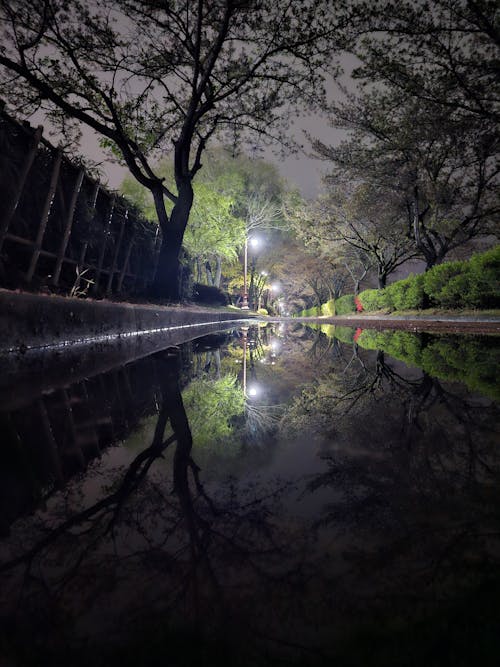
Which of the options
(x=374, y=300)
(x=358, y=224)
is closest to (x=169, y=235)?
(x=374, y=300)

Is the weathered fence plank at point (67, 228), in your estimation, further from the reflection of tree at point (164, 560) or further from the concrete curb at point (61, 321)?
the reflection of tree at point (164, 560)

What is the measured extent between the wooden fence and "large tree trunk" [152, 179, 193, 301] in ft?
2.68

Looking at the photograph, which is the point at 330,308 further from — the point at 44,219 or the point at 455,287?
the point at 44,219

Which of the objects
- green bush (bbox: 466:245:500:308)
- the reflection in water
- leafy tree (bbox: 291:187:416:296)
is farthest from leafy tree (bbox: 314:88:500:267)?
the reflection in water

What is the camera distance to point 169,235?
10266 millimetres

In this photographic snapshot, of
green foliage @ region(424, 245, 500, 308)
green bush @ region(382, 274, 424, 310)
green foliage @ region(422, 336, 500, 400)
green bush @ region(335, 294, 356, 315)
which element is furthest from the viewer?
green bush @ region(335, 294, 356, 315)

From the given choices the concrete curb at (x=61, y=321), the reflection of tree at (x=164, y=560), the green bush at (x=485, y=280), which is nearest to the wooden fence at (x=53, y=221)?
the concrete curb at (x=61, y=321)

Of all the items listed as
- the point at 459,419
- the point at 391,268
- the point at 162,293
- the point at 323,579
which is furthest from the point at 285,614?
the point at 391,268

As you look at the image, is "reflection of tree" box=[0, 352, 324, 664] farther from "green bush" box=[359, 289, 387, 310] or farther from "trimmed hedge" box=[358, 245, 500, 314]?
"green bush" box=[359, 289, 387, 310]

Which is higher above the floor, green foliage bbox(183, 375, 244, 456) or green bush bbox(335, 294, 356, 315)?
green bush bbox(335, 294, 356, 315)

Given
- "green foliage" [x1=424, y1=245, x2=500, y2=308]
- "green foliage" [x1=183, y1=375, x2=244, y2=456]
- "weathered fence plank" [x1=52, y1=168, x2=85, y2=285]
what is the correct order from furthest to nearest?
"green foliage" [x1=424, y1=245, x2=500, y2=308] → "weathered fence plank" [x1=52, y1=168, x2=85, y2=285] → "green foliage" [x1=183, y1=375, x2=244, y2=456]

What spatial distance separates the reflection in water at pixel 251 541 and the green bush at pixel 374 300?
1837 centimetres

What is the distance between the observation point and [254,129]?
11477 millimetres

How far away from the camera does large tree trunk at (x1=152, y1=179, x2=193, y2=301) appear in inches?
403
